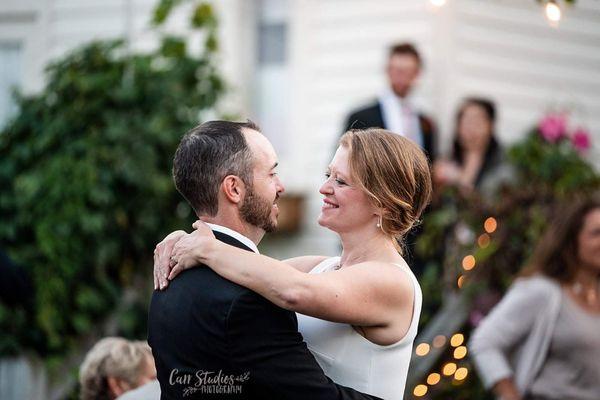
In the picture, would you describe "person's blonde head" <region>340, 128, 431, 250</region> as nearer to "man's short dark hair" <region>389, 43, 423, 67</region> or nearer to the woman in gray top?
the woman in gray top

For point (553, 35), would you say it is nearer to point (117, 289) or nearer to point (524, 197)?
point (524, 197)

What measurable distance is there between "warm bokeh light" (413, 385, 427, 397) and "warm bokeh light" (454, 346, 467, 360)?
0.28m

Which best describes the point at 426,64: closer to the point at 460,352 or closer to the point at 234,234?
the point at 460,352

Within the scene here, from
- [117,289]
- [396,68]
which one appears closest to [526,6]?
[396,68]

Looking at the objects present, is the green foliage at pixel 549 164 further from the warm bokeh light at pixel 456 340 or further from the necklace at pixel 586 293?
the necklace at pixel 586 293

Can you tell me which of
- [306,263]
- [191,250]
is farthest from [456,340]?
[191,250]

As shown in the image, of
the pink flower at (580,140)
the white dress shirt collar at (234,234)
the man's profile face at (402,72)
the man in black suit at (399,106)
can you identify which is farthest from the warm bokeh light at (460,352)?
the white dress shirt collar at (234,234)

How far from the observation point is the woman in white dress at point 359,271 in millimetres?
3428

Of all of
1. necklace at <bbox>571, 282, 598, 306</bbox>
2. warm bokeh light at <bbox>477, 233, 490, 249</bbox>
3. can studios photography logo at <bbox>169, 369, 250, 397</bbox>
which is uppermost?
can studios photography logo at <bbox>169, 369, 250, 397</bbox>

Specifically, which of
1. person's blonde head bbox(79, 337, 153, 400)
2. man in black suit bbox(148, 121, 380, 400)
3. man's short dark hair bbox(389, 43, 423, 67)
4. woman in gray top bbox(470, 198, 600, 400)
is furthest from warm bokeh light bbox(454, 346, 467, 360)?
man in black suit bbox(148, 121, 380, 400)

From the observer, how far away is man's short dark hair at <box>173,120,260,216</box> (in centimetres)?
362

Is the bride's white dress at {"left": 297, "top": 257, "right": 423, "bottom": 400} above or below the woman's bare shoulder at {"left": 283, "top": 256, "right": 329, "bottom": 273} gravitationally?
below

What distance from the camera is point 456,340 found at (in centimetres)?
745

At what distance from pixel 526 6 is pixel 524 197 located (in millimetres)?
2490
